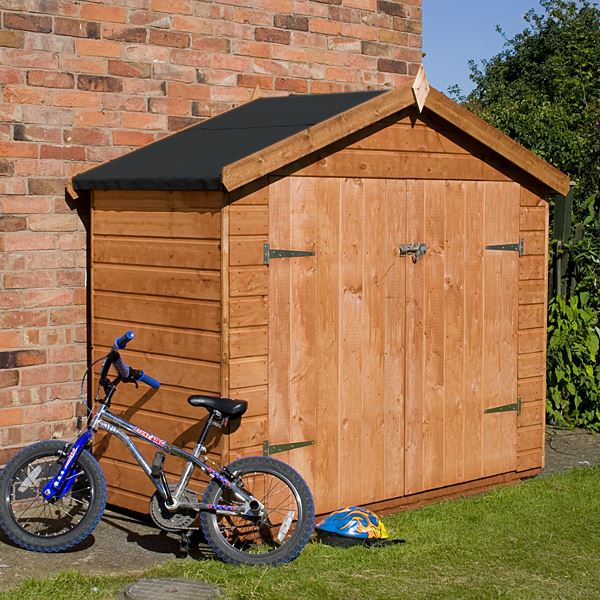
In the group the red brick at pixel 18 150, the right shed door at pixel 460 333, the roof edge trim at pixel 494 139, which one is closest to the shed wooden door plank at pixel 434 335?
the right shed door at pixel 460 333

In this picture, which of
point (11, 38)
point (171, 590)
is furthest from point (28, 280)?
point (171, 590)

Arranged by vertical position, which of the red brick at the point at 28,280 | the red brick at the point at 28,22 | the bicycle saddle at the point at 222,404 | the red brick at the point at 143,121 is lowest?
the bicycle saddle at the point at 222,404

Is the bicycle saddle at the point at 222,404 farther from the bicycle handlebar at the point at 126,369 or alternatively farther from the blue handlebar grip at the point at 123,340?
the blue handlebar grip at the point at 123,340

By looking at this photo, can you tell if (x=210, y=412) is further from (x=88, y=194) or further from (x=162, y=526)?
(x=88, y=194)

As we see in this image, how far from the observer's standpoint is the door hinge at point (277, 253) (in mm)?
6676

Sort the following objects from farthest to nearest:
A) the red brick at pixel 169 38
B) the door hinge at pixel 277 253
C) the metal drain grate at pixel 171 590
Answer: the red brick at pixel 169 38 → the door hinge at pixel 277 253 → the metal drain grate at pixel 171 590

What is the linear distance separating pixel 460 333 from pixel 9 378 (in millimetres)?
2762

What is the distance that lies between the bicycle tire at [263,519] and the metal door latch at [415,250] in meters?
1.63

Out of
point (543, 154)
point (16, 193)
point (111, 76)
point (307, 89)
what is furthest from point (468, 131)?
point (543, 154)

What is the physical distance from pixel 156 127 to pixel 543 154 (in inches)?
206

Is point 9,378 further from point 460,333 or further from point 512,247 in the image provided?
point 512,247

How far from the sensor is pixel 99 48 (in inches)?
299

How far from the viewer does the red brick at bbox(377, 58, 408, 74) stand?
913cm

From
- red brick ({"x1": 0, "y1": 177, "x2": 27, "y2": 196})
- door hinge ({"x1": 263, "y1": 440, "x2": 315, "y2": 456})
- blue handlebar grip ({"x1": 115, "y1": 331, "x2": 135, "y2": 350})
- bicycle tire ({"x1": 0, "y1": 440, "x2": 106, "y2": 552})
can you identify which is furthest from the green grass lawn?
red brick ({"x1": 0, "y1": 177, "x2": 27, "y2": 196})
